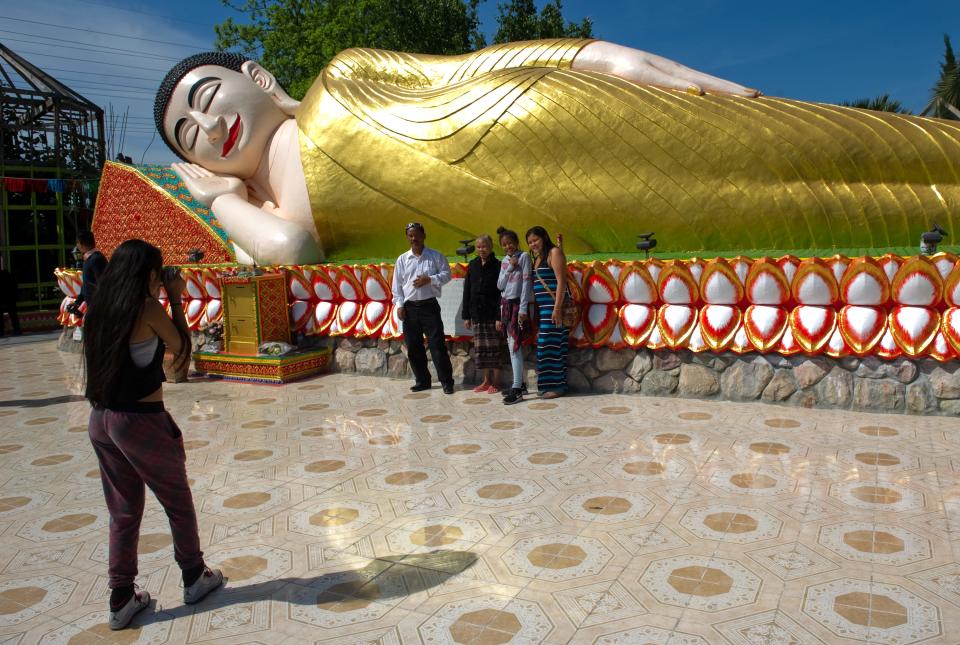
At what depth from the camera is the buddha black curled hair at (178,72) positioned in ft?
21.4

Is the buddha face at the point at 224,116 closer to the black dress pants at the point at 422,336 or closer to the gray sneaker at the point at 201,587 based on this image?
the black dress pants at the point at 422,336

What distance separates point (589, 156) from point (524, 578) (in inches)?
136

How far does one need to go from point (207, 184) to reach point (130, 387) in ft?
17.0

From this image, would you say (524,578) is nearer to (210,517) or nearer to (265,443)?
(210,517)

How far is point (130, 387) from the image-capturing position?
1.78m

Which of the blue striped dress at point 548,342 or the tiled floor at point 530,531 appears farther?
the blue striped dress at point 548,342

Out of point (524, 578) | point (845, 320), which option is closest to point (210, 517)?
point (524, 578)

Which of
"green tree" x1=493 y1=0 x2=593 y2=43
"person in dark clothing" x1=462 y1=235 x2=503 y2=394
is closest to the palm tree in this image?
"green tree" x1=493 y1=0 x2=593 y2=43

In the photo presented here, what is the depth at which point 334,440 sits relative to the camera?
3.65 metres

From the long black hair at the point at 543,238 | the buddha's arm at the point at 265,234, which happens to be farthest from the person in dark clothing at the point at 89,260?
the long black hair at the point at 543,238

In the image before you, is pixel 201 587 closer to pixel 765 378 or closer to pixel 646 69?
pixel 765 378

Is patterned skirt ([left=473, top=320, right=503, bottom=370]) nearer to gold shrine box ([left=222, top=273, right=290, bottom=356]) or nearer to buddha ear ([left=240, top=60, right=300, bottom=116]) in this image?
gold shrine box ([left=222, top=273, right=290, bottom=356])

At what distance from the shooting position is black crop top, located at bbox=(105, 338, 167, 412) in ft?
5.82

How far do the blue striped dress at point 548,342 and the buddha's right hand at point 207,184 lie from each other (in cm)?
347
